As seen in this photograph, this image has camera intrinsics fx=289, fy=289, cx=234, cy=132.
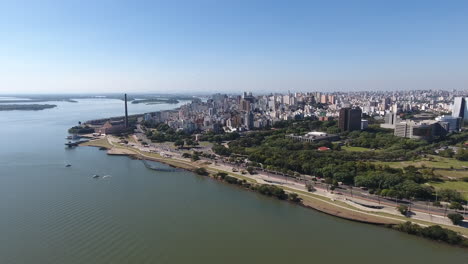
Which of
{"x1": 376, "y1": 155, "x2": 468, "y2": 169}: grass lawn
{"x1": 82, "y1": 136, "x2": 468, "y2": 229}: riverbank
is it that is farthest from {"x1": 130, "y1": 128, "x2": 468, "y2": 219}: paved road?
{"x1": 376, "y1": 155, "x2": 468, "y2": 169}: grass lawn

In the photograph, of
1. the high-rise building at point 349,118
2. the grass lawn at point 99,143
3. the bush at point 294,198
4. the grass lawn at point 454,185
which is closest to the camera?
the bush at point 294,198

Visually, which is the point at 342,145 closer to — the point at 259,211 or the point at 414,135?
the point at 414,135

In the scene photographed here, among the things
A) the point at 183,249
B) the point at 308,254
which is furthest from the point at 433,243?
the point at 183,249

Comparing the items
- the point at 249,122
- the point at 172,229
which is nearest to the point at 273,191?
the point at 172,229

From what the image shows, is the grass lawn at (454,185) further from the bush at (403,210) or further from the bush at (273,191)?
the bush at (273,191)

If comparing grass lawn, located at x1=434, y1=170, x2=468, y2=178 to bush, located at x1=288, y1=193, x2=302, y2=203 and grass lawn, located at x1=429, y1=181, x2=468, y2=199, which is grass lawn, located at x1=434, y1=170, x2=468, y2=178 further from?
bush, located at x1=288, y1=193, x2=302, y2=203

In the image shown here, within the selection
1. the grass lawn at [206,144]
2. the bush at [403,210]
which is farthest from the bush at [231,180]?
the grass lawn at [206,144]
